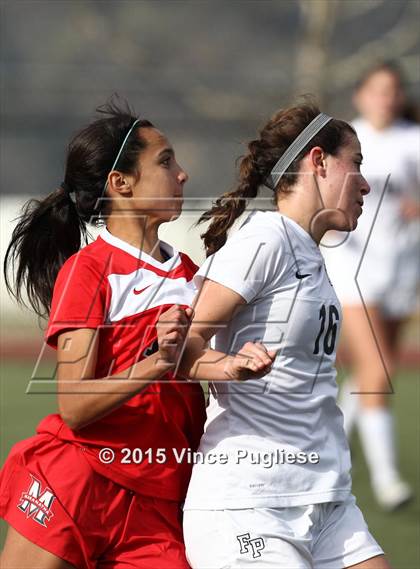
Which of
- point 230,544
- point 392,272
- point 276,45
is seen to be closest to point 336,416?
point 230,544

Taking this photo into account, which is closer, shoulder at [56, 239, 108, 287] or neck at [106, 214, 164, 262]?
shoulder at [56, 239, 108, 287]

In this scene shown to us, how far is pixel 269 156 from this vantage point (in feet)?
9.53

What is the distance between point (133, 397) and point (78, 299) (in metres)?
0.26

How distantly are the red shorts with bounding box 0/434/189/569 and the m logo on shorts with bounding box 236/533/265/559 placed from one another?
0.24 metres

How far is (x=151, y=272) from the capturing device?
2.90 meters

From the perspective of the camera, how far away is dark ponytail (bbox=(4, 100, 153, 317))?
118 inches

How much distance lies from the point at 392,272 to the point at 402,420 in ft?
6.75

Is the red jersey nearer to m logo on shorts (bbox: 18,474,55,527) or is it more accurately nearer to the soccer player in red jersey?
the soccer player in red jersey

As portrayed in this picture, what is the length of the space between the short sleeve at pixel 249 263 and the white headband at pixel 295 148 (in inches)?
8.2

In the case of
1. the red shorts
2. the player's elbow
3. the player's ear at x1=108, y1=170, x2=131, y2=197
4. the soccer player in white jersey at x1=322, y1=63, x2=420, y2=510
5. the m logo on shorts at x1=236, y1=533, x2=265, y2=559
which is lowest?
the soccer player in white jersey at x1=322, y1=63, x2=420, y2=510

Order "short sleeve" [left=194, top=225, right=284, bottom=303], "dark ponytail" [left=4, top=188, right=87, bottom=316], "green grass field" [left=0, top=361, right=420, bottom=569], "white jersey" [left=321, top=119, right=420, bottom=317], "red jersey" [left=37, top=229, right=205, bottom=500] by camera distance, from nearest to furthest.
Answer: "short sleeve" [left=194, top=225, right=284, bottom=303] → "red jersey" [left=37, top=229, right=205, bottom=500] → "dark ponytail" [left=4, top=188, right=87, bottom=316] → "green grass field" [left=0, top=361, right=420, bottom=569] → "white jersey" [left=321, top=119, right=420, bottom=317]

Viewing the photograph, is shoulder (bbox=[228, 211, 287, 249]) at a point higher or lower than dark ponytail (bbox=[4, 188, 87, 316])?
higher

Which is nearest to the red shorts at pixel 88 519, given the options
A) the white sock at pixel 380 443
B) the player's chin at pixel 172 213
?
the player's chin at pixel 172 213

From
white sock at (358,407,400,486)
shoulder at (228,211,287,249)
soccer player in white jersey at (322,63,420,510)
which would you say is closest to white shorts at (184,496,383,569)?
shoulder at (228,211,287,249)
